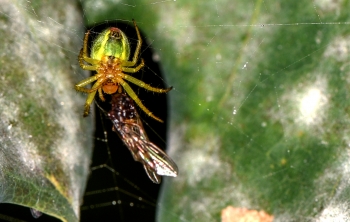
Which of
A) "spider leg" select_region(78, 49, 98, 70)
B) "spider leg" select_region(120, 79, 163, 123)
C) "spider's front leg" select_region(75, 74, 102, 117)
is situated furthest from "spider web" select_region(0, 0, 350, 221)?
"spider leg" select_region(120, 79, 163, 123)

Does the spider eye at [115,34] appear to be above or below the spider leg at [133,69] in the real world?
below

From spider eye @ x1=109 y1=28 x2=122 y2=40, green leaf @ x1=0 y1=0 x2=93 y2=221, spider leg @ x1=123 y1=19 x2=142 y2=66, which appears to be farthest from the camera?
spider eye @ x1=109 y1=28 x2=122 y2=40

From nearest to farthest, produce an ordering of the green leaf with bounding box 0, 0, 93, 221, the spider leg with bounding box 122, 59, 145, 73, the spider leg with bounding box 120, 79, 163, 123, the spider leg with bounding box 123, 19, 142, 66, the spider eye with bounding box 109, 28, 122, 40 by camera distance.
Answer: the green leaf with bounding box 0, 0, 93, 221, the spider leg with bounding box 123, 19, 142, 66, the spider eye with bounding box 109, 28, 122, 40, the spider leg with bounding box 122, 59, 145, 73, the spider leg with bounding box 120, 79, 163, 123

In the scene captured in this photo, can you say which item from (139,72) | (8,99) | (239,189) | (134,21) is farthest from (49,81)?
(239,189)

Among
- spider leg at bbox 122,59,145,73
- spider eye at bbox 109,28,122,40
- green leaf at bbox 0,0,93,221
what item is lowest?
green leaf at bbox 0,0,93,221

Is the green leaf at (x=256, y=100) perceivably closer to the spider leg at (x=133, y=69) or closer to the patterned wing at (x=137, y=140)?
the patterned wing at (x=137, y=140)

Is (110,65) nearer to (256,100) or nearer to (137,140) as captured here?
(137,140)

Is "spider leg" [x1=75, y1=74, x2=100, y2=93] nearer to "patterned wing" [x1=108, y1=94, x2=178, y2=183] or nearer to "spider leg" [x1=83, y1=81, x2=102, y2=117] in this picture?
"spider leg" [x1=83, y1=81, x2=102, y2=117]

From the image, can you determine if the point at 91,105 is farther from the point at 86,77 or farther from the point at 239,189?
the point at 239,189

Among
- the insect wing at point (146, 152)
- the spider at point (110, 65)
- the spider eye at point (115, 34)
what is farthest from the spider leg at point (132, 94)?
the spider eye at point (115, 34)
